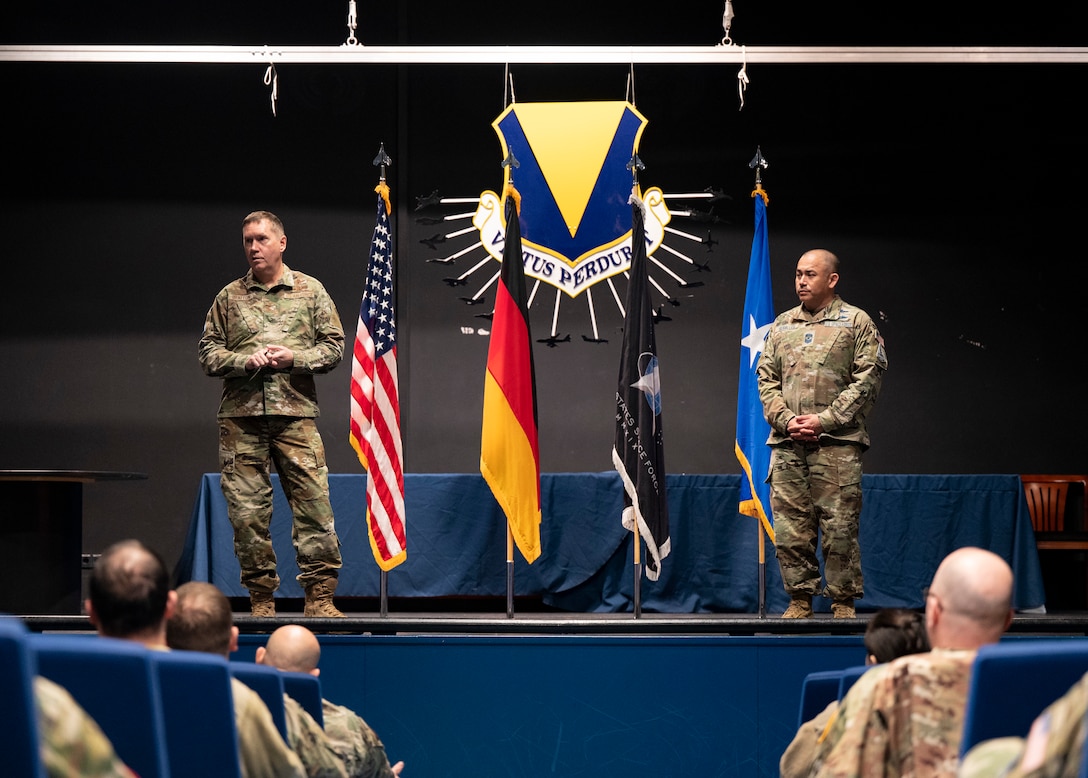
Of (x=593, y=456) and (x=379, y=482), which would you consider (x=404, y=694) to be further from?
(x=593, y=456)

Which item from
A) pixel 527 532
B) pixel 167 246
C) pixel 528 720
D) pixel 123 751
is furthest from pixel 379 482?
pixel 123 751

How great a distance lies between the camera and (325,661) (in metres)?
5.07

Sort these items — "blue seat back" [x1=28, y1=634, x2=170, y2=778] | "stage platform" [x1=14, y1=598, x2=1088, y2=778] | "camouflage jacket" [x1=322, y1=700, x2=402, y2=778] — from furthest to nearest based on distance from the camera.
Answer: "stage platform" [x1=14, y1=598, x2=1088, y2=778], "camouflage jacket" [x1=322, y1=700, x2=402, y2=778], "blue seat back" [x1=28, y1=634, x2=170, y2=778]

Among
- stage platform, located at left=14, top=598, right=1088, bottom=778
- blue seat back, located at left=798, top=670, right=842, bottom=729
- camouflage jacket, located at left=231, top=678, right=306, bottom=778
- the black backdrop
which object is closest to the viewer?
camouflage jacket, located at left=231, top=678, right=306, bottom=778

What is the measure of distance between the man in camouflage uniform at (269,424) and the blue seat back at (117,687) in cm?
344

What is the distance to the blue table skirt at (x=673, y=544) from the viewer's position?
248 inches

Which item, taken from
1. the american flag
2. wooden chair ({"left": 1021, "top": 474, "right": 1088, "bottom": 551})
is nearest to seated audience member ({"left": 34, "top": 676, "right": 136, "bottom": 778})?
the american flag

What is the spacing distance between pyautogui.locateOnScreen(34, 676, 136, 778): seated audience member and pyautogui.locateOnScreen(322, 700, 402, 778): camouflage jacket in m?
Answer: 1.56

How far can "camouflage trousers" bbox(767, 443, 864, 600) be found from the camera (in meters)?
5.21

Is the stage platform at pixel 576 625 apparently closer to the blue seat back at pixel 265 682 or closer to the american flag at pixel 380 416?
the american flag at pixel 380 416

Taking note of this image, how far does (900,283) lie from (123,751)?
6.81 metres

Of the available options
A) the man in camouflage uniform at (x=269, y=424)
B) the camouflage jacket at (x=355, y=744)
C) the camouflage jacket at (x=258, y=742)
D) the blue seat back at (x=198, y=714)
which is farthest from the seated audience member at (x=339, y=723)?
the man in camouflage uniform at (x=269, y=424)

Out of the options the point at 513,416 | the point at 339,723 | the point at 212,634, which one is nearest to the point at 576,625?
the point at 513,416

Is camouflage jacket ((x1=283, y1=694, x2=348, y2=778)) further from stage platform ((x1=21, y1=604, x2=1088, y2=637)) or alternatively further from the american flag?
the american flag
